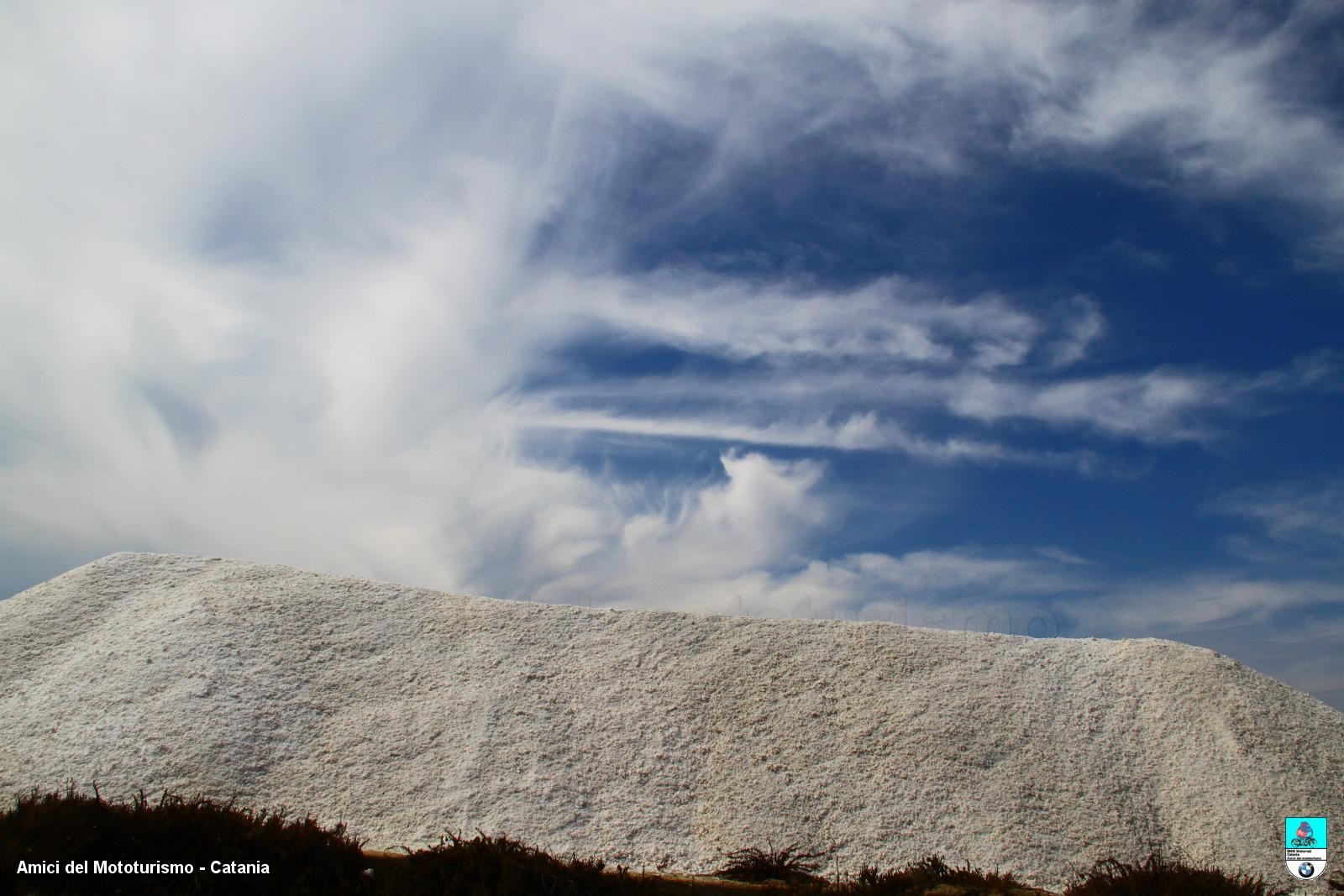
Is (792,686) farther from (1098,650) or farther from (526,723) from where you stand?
(1098,650)

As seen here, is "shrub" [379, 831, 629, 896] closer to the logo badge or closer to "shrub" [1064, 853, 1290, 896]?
"shrub" [1064, 853, 1290, 896]

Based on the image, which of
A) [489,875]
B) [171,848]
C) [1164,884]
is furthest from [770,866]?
[171,848]

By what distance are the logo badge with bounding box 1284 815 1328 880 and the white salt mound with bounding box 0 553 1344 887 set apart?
0.18 metres

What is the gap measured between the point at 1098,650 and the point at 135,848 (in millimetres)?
13284

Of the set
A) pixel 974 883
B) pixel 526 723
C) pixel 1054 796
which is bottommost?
pixel 974 883

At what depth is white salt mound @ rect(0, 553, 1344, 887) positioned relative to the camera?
10.5 metres

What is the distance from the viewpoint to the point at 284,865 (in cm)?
693

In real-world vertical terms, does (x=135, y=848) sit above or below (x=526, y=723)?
below

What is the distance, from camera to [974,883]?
8305mm

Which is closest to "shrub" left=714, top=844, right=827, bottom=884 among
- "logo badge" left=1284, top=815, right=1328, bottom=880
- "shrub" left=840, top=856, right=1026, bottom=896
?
"shrub" left=840, top=856, right=1026, bottom=896

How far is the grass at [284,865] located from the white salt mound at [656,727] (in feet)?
8.73

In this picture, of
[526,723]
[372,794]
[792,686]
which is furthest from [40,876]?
[792,686]

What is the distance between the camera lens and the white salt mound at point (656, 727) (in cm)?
1053

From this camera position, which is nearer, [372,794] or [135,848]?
[135,848]
